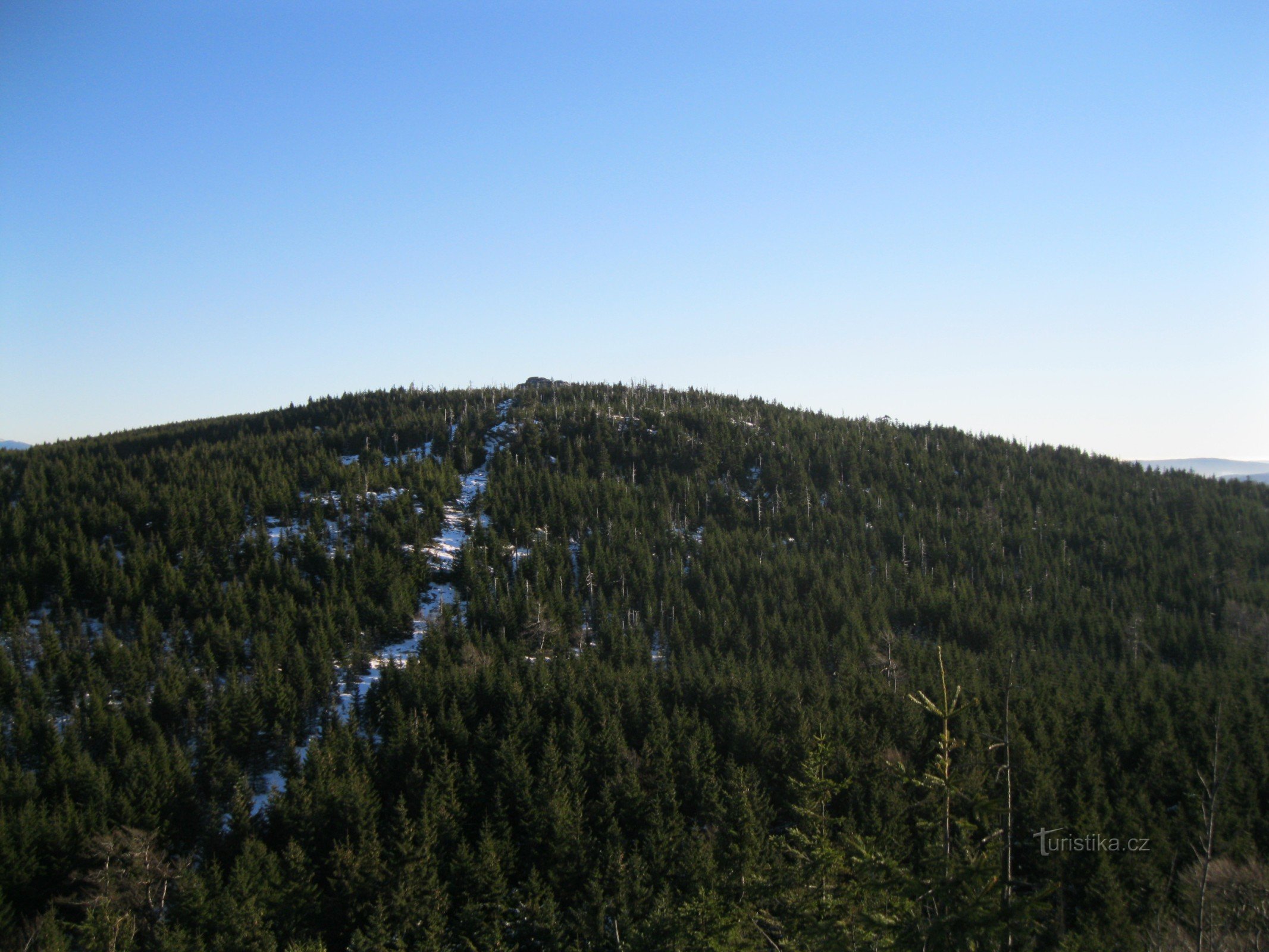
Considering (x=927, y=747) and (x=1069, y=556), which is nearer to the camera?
(x=927, y=747)

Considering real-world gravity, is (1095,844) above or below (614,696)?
below

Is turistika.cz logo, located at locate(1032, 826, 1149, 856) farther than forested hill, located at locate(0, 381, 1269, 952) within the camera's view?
Yes

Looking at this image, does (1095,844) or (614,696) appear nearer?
(1095,844)

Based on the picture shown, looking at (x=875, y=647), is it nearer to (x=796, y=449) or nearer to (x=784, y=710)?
(x=784, y=710)

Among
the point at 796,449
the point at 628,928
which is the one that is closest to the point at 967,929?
the point at 628,928
